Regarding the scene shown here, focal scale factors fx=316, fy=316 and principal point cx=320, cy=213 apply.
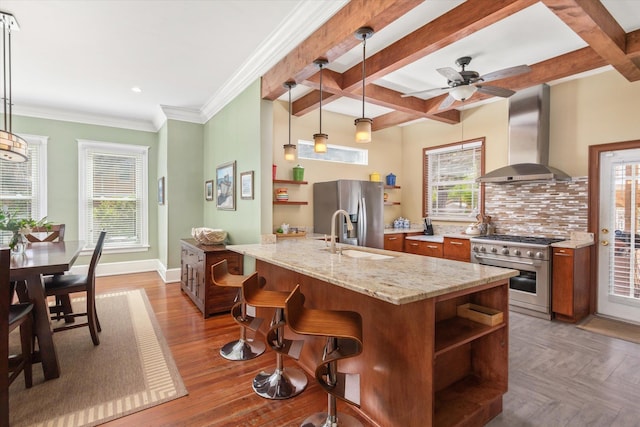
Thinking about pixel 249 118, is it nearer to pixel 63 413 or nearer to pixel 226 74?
pixel 226 74

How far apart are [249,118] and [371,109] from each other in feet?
7.11

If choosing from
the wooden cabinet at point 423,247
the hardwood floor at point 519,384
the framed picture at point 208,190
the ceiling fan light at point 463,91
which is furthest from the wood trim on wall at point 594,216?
the framed picture at point 208,190

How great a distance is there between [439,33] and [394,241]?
3423 mm

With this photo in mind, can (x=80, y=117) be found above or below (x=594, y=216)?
above

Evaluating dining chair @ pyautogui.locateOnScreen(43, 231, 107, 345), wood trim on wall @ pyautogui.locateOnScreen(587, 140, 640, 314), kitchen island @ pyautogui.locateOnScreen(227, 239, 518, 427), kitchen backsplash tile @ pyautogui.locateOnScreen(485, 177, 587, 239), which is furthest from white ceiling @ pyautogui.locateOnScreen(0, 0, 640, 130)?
kitchen island @ pyautogui.locateOnScreen(227, 239, 518, 427)

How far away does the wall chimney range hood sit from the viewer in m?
4.07

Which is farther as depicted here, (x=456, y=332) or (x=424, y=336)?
(x=456, y=332)

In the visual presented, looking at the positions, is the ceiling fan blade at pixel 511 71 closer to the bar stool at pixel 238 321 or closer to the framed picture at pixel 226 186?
the bar stool at pixel 238 321

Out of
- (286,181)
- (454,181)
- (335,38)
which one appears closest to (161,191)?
(286,181)

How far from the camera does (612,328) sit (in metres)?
3.45

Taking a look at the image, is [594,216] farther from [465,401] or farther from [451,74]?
[465,401]

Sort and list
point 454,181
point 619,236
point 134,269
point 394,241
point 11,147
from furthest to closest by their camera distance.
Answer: point 134,269, point 454,181, point 394,241, point 619,236, point 11,147

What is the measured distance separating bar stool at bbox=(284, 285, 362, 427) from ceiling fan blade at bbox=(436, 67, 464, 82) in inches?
88.9

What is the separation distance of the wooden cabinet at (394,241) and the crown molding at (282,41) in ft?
10.5
